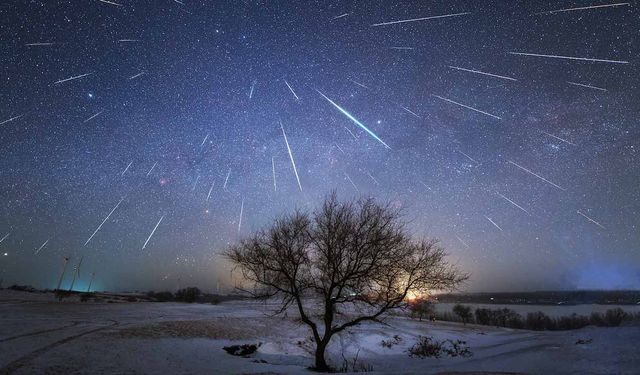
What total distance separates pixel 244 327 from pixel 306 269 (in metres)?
25.3

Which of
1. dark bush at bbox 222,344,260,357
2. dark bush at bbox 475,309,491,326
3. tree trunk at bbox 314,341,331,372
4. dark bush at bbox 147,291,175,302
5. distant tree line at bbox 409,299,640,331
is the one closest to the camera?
tree trunk at bbox 314,341,331,372

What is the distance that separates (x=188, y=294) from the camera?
395 ft

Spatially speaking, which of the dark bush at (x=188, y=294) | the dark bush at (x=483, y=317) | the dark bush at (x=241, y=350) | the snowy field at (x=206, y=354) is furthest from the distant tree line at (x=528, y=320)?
the dark bush at (x=241, y=350)

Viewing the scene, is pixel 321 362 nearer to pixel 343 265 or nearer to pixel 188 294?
pixel 343 265

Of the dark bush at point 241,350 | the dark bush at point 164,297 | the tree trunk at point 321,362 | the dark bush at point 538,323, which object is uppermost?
the dark bush at point 164,297

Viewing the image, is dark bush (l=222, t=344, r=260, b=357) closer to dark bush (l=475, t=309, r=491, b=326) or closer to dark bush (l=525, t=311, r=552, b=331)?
dark bush (l=475, t=309, r=491, b=326)

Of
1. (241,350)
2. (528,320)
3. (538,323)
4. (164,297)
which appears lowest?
(538,323)

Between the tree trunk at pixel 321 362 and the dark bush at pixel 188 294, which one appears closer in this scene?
the tree trunk at pixel 321 362

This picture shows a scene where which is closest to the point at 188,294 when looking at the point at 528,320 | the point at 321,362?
the point at 321,362

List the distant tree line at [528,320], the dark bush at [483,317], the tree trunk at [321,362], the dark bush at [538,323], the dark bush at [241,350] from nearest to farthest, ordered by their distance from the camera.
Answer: the tree trunk at [321,362] → the dark bush at [241,350] → the distant tree line at [528,320] → the dark bush at [538,323] → the dark bush at [483,317]

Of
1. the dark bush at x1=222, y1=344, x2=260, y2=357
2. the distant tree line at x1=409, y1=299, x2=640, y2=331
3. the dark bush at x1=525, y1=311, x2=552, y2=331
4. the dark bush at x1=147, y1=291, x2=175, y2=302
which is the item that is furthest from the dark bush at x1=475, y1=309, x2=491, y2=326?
the dark bush at x1=222, y1=344, x2=260, y2=357

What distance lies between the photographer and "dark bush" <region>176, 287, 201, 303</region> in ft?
384

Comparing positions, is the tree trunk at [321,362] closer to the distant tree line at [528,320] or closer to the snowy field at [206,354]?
the snowy field at [206,354]

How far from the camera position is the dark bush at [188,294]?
117125 millimetres
